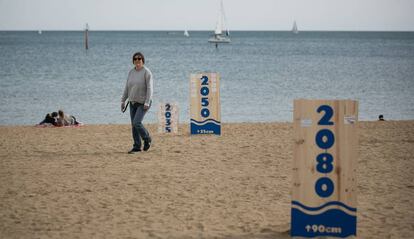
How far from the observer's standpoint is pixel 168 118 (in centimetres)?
1375

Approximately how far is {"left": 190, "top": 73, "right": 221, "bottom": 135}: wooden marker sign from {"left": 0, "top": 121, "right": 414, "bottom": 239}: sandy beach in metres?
0.37

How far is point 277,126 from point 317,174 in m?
9.71

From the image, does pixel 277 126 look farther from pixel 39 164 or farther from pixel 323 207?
pixel 323 207

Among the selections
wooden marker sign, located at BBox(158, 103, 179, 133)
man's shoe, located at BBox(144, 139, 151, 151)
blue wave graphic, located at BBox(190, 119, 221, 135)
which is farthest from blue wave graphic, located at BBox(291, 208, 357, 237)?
wooden marker sign, located at BBox(158, 103, 179, 133)

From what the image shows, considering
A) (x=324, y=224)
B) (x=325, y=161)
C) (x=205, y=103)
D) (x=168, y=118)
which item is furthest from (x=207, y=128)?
(x=325, y=161)

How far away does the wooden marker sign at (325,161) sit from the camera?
18.2 feet

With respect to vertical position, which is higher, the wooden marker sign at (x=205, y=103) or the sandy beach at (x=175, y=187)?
the wooden marker sign at (x=205, y=103)

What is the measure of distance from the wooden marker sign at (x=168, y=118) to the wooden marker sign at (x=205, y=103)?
744mm

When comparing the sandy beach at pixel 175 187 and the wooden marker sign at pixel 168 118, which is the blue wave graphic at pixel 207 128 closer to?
the sandy beach at pixel 175 187

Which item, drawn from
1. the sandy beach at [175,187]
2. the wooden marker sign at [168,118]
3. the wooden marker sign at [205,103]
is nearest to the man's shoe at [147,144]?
the sandy beach at [175,187]

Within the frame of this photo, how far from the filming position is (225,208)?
6988 mm

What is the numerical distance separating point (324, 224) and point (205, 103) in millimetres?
7280

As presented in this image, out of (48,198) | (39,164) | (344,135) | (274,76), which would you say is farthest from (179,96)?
(344,135)

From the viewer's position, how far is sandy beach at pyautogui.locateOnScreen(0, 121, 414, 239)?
6.25m
